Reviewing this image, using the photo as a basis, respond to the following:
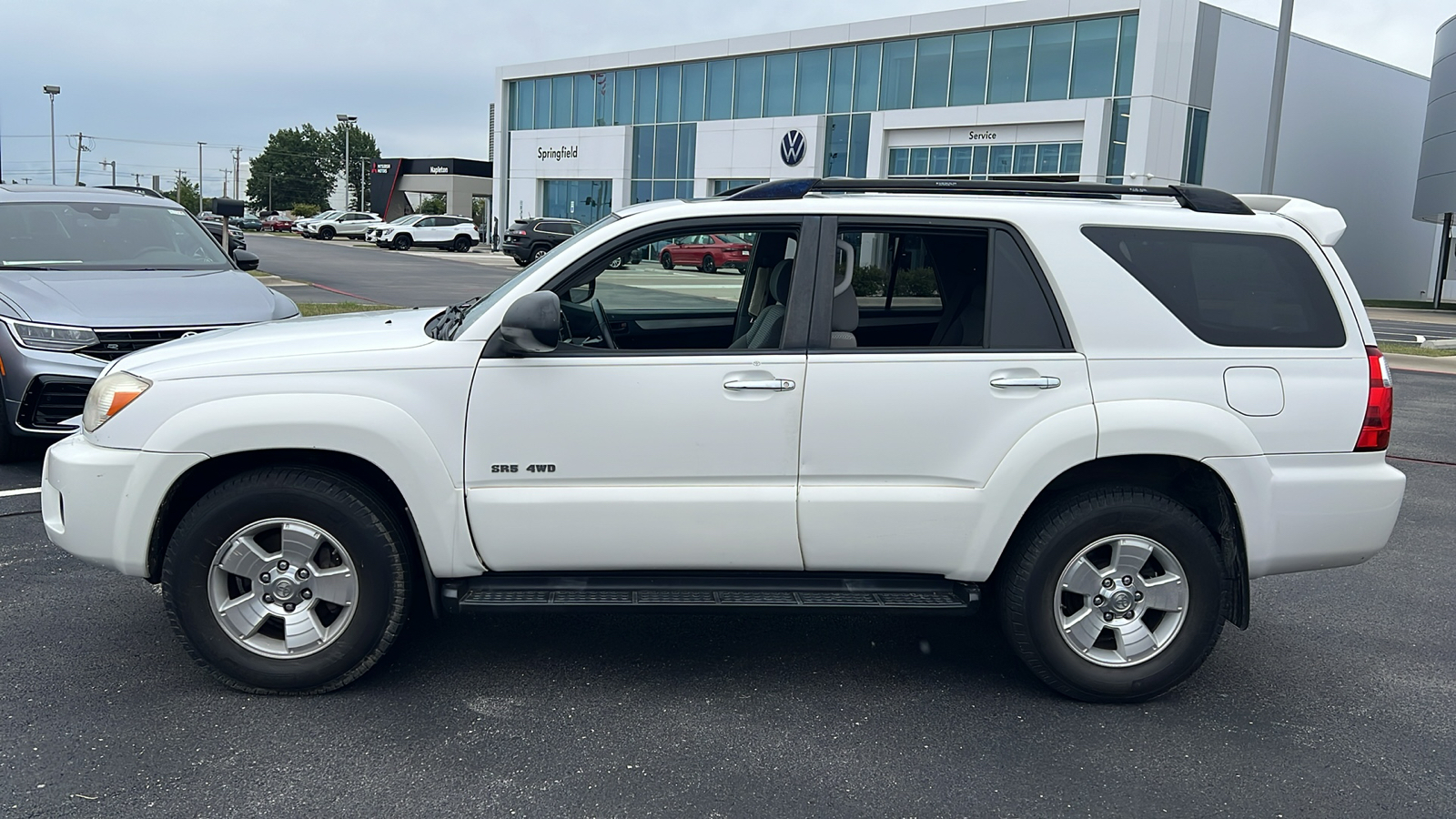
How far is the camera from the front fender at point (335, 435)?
152 inches

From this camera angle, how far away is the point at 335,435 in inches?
153

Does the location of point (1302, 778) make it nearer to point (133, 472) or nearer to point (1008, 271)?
point (1008, 271)

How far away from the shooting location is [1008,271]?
4.18 metres

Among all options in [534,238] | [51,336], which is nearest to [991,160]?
[534,238]

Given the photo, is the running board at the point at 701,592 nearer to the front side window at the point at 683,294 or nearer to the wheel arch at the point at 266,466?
the wheel arch at the point at 266,466

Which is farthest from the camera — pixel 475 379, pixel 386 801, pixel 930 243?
pixel 930 243

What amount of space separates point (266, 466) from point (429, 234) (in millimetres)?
50120

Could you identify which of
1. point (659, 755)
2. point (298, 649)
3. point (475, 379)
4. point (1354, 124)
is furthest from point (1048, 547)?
point (1354, 124)

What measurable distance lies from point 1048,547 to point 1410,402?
37.6ft

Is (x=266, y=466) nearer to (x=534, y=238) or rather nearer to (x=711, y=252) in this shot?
(x=711, y=252)

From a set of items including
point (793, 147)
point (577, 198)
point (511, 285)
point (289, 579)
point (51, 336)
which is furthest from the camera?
point (577, 198)

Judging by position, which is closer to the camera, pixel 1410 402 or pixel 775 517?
pixel 775 517

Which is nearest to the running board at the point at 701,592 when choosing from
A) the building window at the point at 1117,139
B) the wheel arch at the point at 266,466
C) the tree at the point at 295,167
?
the wheel arch at the point at 266,466

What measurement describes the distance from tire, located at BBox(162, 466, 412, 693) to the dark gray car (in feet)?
11.9
